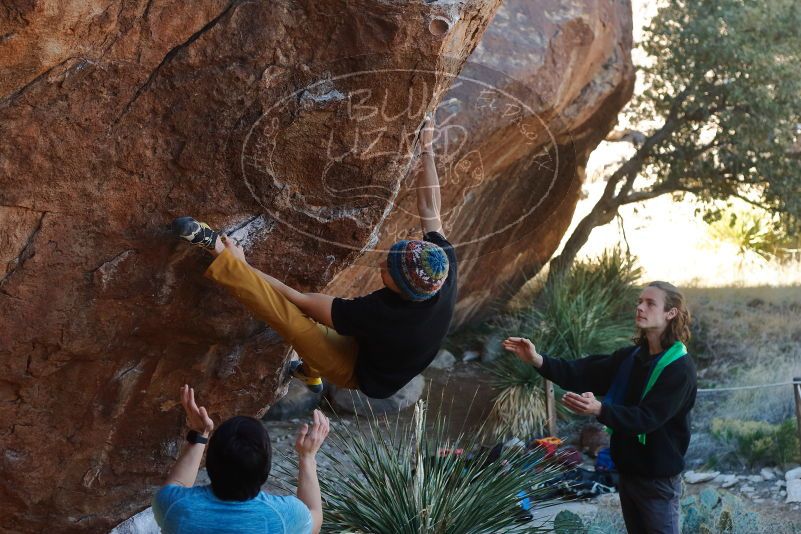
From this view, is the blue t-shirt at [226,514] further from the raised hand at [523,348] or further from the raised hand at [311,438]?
the raised hand at [523,348]

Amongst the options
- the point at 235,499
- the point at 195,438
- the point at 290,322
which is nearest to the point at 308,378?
the point at 290,322

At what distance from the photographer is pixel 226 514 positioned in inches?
129

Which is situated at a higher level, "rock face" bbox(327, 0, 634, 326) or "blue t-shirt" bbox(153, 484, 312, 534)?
"rock face" bbox(327, 0, 634, 326)

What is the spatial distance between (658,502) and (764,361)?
23.5 ft

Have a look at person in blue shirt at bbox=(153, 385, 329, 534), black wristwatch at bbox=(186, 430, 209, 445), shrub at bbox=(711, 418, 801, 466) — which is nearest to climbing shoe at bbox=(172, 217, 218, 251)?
black wristwatch at bbox=(186, 430, 209, 445)

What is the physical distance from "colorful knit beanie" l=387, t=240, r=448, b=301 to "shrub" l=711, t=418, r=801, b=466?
5554mm

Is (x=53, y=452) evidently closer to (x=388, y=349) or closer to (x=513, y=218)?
(x=388, y=349)

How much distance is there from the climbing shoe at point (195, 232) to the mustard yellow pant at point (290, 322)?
0.09 metres

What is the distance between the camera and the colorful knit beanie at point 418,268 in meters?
4.19

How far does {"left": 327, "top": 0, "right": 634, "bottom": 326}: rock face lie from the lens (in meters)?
8.07

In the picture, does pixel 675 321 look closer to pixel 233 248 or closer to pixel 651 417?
pixel 651 417

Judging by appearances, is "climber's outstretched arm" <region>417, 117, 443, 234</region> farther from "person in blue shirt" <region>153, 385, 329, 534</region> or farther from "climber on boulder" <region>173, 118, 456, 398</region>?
"person in blue shirt" <region>153, 385, 329, 534</region>

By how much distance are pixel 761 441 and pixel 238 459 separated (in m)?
6.67

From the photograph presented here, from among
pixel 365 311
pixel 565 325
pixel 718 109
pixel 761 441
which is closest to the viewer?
pixel 365 311
